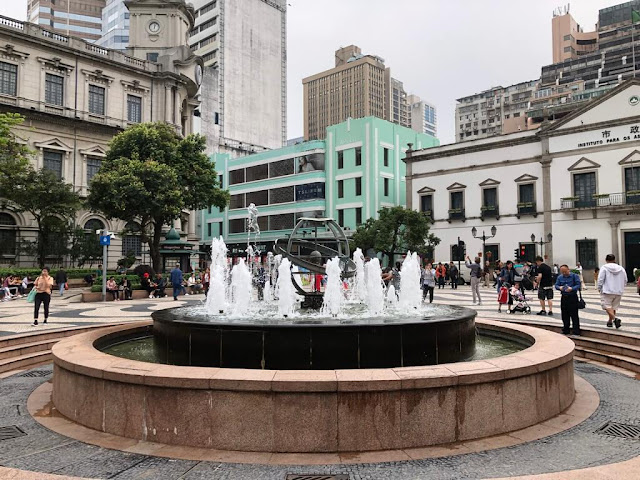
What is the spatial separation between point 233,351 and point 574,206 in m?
32.9

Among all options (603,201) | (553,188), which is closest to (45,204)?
(553,188)

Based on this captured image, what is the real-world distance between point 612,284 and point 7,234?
34.8 m

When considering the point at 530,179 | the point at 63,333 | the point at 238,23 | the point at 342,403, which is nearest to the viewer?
the point at 342,403

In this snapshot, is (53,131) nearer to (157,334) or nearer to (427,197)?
(427,197)

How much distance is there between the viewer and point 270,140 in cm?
7875

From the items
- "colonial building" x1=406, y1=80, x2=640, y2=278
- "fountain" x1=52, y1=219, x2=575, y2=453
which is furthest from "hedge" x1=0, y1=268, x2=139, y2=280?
"colonial building" x1=406, y1=80, x2=640, y2=278

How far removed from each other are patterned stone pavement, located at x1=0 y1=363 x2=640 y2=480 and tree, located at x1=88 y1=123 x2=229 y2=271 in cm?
2434

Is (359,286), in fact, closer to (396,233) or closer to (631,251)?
(396,233)

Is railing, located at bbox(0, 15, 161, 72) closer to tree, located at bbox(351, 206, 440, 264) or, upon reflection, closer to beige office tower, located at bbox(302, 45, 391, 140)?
tree, located at bbox(351, 206, 440, 264)

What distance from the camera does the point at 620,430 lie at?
4.89 m

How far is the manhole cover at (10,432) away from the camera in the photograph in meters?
4.84

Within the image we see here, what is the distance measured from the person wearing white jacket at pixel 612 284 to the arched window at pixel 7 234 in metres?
34.1

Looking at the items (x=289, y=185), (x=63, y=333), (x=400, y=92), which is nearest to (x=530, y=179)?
(x=289, y=185)

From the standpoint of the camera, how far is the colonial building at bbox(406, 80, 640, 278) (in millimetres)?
31109
